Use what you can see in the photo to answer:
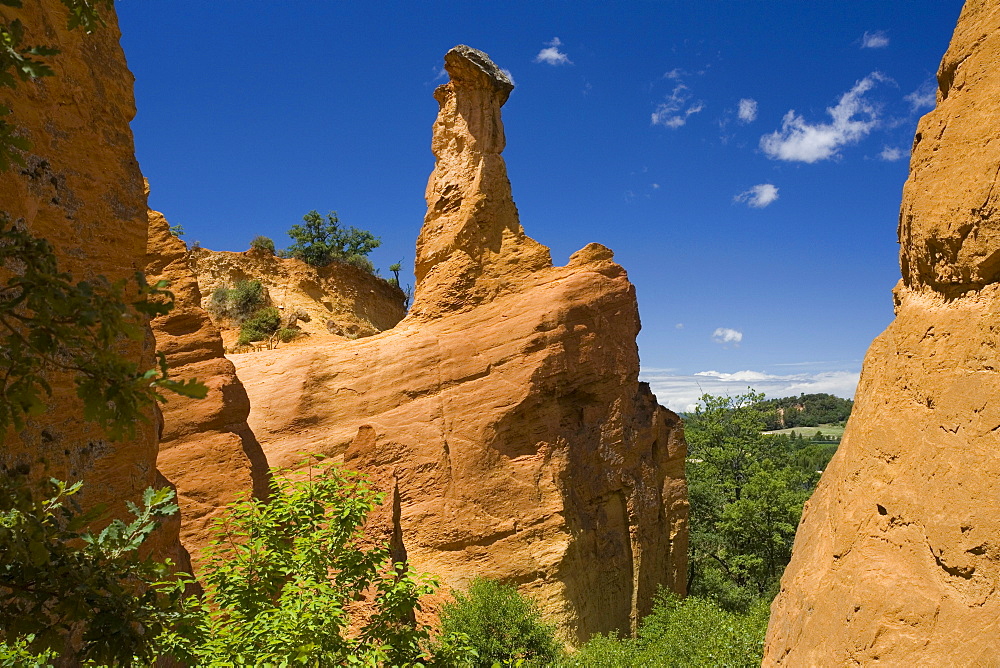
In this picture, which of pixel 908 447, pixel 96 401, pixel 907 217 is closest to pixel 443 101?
pixel 907 217

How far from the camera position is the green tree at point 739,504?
92.6 ft

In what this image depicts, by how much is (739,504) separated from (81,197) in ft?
91.3

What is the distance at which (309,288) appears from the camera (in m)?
33.5

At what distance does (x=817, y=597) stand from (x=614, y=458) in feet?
40.5

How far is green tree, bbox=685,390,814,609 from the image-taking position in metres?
28.2

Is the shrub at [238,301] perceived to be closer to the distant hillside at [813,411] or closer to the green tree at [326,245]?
the green tree at [326,245]

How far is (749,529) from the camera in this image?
1141 inches

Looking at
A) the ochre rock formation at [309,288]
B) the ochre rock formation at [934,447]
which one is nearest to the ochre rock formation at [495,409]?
the ochre rock formation at [934,447]

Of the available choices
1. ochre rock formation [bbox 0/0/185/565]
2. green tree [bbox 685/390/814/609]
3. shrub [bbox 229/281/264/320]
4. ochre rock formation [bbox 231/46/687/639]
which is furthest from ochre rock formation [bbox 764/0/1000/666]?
shrub [bbox 229/281/264/320]

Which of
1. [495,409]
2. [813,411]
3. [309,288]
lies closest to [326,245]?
[309,288]

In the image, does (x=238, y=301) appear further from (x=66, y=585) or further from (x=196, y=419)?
(x=66, y=585)

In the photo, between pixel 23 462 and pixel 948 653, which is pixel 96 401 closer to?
pixel 23 462

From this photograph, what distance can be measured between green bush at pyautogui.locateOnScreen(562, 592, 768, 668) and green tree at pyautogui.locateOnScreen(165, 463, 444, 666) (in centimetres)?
864

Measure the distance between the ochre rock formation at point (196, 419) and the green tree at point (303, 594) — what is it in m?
4.42
